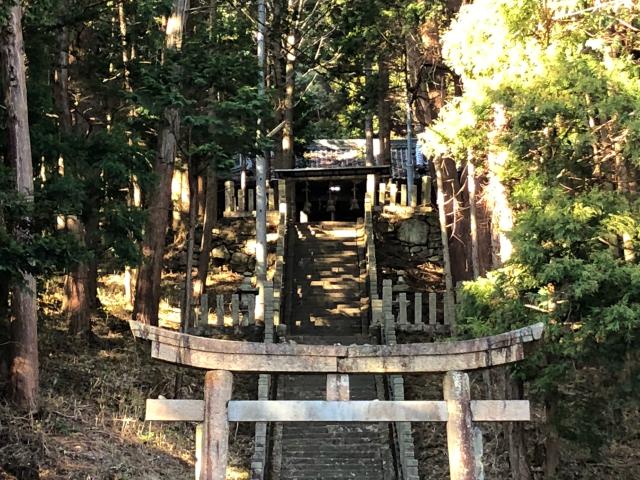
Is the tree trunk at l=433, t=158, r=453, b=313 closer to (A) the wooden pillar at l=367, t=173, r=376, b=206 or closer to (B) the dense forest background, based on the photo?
(B) the dense forest background

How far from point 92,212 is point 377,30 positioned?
7537 mm

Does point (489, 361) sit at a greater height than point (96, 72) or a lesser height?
lesser

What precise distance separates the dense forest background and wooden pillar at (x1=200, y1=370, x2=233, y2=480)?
247cm

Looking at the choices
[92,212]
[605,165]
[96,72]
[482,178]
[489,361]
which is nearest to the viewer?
[489,361]

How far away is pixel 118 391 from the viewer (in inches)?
451

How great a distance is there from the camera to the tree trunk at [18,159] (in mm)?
9031

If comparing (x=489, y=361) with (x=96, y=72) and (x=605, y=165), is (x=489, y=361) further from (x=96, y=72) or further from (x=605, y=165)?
(x=96, y=72)

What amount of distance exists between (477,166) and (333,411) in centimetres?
444

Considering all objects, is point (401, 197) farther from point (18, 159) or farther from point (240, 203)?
point (18, 159)

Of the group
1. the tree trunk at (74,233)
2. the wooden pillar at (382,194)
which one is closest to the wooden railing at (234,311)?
the tree trunk at (74,233)

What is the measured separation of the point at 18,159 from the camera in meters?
9.00

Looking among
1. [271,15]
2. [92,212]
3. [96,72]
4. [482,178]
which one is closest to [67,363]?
[92,212]

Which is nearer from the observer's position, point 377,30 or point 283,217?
point 377,30

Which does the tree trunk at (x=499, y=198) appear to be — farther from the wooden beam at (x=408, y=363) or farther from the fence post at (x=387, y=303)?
the fence post at (x=387, y=303)
